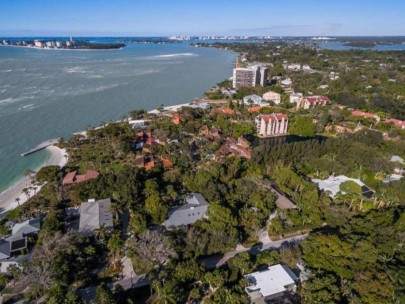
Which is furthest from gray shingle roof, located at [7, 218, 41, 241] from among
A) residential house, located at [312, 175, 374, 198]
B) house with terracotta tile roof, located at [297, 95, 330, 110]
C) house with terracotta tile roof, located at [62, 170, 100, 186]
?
house with terracotta tile roof, located at [297, 95, 330, 110]

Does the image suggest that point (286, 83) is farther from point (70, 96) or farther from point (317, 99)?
point (70, 96)

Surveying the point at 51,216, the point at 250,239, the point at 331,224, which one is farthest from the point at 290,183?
the point at 51,216

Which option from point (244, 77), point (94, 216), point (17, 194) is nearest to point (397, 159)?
point (94, 216)

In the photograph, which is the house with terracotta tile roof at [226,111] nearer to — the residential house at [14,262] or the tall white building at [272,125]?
the tall white building at [272,125]

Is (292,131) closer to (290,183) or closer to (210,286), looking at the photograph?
(290,183)

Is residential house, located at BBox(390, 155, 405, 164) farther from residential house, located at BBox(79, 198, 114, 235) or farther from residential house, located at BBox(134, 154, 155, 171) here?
residential house, located at BBox(79, 198, 114, 235)

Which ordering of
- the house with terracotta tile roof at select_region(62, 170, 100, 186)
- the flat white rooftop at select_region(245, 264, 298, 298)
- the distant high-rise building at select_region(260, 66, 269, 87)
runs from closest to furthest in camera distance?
the flat white rooftop at select_region(245, 264, 298, 298), the house with terracotta tile roof at select_region(62, 170, 100, 186), the distant high-rise building at select_region(260, 66, 269, 87)
